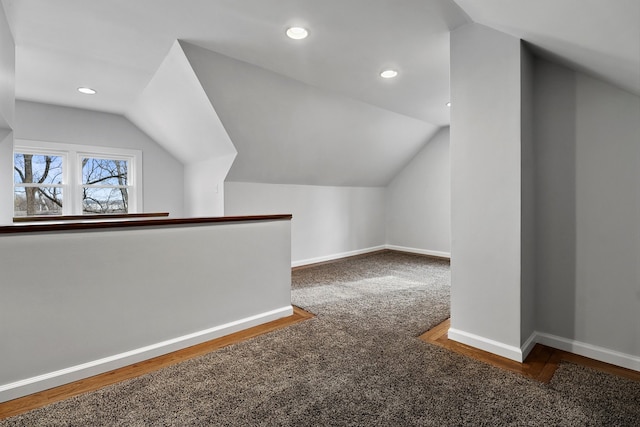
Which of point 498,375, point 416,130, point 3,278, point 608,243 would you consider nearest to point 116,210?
point 3,278

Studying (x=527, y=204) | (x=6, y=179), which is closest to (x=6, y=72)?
(x=6, y=179)

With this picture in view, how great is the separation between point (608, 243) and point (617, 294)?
32 centimetres

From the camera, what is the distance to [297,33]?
2.37 metres

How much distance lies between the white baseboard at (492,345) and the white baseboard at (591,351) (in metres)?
0.11

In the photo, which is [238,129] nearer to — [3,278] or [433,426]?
[3,278]

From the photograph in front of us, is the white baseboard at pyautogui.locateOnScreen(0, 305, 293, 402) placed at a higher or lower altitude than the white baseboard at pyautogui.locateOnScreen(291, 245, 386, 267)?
lower

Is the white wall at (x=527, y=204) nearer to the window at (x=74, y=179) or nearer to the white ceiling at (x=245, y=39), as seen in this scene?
the white ceiling at (x=245, y=39)

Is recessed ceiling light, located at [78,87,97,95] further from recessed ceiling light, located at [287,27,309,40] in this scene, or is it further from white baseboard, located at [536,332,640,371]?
white baseboard, located at [536,332,640,371]

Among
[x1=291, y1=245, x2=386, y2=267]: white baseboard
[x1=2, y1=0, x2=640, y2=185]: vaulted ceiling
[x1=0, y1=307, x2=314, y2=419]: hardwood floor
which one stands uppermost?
[x1=2, y1=0, x2=640, y2=185]: vaulted ceiling

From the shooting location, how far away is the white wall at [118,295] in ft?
5.50

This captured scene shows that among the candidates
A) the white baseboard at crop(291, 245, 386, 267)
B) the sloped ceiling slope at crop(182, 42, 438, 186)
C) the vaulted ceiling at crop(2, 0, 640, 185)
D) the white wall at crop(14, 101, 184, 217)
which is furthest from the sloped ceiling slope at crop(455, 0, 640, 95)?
the white wall at crop(14, 101, 184, 217)

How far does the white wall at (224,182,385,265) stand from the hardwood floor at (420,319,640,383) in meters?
2.89

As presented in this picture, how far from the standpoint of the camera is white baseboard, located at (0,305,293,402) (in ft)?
5.47

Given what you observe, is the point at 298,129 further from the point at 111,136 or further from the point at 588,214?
the point at 588,214
